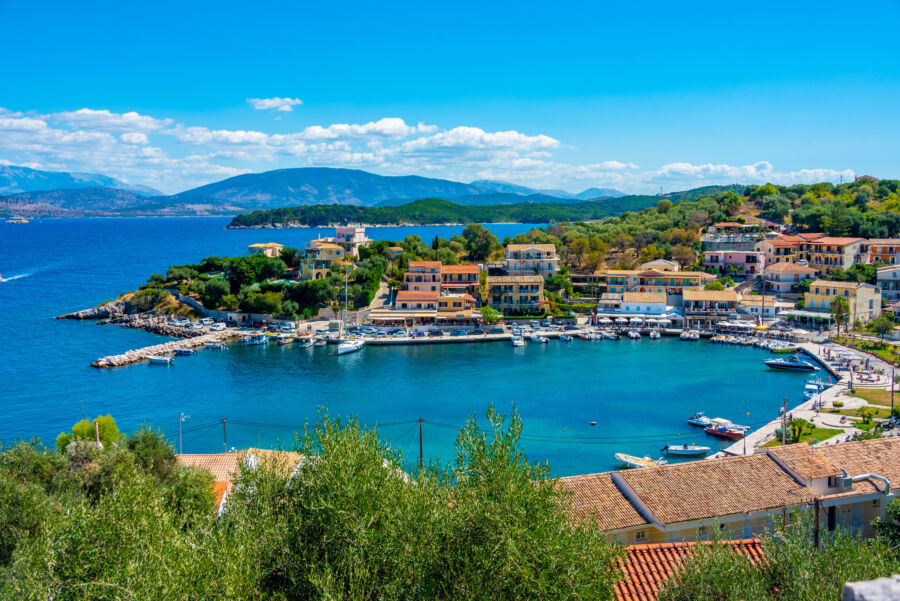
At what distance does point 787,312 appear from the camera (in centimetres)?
4781

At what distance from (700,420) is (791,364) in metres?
13.6

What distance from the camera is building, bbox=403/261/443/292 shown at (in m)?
53.3

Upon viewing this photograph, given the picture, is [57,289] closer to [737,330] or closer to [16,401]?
[16,401]

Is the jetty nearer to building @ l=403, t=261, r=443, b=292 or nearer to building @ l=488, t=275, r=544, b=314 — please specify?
building @ l=403, t=261, r=443, b=292

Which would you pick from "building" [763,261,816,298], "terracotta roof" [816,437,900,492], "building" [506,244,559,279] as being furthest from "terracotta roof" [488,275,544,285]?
"terracotta roof" [816,437,900,492]

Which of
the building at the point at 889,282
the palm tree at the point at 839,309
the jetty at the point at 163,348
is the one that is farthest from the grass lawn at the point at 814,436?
the jetty at the point at 163,348

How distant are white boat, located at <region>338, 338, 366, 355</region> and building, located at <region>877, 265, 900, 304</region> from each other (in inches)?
1618

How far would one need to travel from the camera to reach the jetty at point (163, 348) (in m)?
39.4

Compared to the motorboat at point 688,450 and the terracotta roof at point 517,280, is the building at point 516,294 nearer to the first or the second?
the terracotta roof at point 517,280

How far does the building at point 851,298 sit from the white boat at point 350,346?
3459 cm

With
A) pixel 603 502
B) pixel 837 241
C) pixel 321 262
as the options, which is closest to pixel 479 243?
pixel 321 262

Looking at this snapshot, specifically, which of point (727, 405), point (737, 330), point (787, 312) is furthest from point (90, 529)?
point (787, 312)

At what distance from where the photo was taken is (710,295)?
50.1 meters

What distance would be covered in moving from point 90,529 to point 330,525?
2.97 meters
